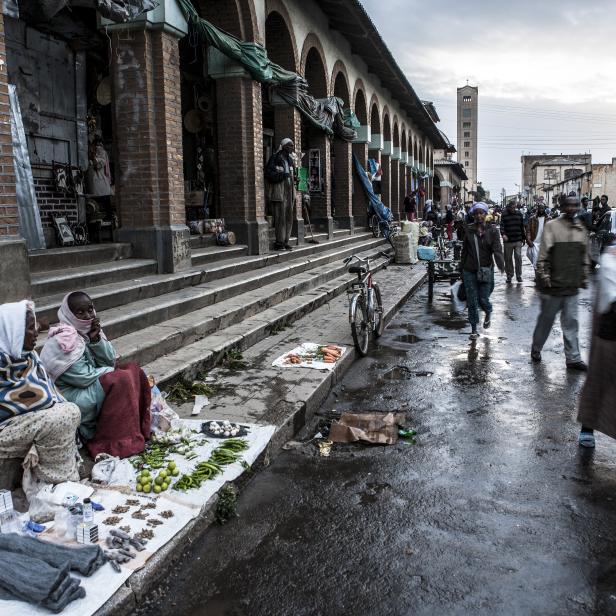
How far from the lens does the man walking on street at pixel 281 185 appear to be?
39.6 feet

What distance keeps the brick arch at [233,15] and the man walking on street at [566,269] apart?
277 inches

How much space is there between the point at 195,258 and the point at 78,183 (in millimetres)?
2598

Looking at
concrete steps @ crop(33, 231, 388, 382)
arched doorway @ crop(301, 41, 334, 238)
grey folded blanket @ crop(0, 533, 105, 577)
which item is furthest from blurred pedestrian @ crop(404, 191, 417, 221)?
grey folded blanket @ crop(0, 533, 105, 577)

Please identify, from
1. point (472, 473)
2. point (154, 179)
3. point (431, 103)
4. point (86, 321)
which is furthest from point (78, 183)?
point (431, 103)

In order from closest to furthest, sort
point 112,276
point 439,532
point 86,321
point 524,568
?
point 524,568 → point 439,532 → point 86,321 → point 112,276

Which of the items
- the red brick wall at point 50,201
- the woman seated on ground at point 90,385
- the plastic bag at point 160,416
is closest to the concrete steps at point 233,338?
the plastic bag at point 160,416

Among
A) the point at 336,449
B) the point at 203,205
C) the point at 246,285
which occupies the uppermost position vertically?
the point at 203,205

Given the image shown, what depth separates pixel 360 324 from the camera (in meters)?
7.80

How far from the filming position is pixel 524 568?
3.20 metres

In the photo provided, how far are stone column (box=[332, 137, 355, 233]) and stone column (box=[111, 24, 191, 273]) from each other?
10.9m

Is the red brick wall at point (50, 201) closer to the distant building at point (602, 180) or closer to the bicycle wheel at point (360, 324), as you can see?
the bicycle wheel at point (360, 324)

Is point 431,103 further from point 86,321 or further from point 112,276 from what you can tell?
point 86,321

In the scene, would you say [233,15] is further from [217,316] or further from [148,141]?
[217,316]

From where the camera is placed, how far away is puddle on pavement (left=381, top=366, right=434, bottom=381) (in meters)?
6.98
